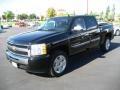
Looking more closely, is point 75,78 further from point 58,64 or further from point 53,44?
point 53,44

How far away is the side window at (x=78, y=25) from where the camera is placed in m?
6.84

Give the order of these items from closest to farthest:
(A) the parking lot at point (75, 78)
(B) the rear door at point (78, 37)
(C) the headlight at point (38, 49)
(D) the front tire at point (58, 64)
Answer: (A) the parking lot at point (75, 78) → (C) the headlight at point (38, 49) → (D) the front tire at point (58, 64) → (B) the rear door at point (78, 37)

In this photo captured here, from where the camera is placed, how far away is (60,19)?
743 cm

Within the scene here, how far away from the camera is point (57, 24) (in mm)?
7246

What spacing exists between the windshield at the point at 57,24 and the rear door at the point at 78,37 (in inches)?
11.0

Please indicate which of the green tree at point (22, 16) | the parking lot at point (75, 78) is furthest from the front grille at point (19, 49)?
the green tree at point (22, 16)

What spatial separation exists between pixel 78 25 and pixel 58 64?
1.73 m

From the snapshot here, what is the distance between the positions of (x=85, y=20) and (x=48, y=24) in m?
1.40

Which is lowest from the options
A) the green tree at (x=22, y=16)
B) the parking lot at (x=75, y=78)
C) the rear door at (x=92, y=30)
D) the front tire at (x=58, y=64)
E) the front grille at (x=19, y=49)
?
the parking lot at (x=75, y=78)

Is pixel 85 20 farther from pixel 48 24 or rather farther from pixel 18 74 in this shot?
pixel 18 74

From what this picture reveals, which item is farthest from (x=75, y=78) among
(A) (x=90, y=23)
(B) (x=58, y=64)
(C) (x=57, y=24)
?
(A) (x=90, y=23)

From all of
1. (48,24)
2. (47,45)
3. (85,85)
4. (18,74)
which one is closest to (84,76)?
(85,85)

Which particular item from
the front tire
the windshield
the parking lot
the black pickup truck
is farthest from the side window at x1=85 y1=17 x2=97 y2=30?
the front tire

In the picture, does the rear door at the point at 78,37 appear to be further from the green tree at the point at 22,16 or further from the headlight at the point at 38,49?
the green tree at the point at 22,16
